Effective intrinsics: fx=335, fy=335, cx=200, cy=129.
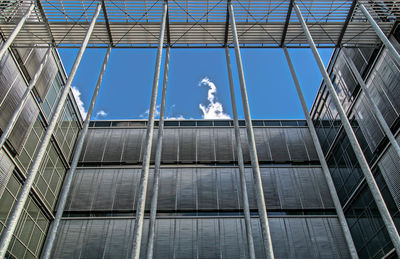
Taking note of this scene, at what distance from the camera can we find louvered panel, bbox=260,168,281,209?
30.2 metres

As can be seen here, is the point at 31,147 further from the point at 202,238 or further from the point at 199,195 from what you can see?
the point at 202,238

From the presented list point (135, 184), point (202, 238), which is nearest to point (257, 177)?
point (202, 238)

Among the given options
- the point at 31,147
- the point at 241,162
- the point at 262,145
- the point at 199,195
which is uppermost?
the point at 262,145

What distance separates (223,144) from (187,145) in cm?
367

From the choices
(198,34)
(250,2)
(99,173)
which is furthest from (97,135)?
(250,2)

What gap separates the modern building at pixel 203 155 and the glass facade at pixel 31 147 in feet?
0.41

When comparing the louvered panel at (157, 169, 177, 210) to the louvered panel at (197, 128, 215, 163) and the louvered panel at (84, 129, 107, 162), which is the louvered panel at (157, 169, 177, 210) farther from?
the louvered panel at (84, 129, 107, 162)

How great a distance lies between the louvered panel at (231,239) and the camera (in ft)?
88.1

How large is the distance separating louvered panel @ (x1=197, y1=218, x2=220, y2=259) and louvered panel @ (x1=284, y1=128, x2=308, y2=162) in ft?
35.7

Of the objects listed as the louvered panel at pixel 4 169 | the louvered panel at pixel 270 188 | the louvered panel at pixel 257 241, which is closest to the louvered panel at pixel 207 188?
the louvered panel at pixel 257 241

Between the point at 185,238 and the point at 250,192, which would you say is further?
the point at 250,192

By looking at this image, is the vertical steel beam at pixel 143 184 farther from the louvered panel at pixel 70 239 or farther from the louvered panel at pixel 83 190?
the louvered panel at pixel 83 190

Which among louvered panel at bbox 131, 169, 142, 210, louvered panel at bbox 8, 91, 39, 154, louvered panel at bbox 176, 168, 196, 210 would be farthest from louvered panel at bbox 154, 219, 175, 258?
louvered panel at bbox 8, 91, 39, 154

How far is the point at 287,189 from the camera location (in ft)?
102
